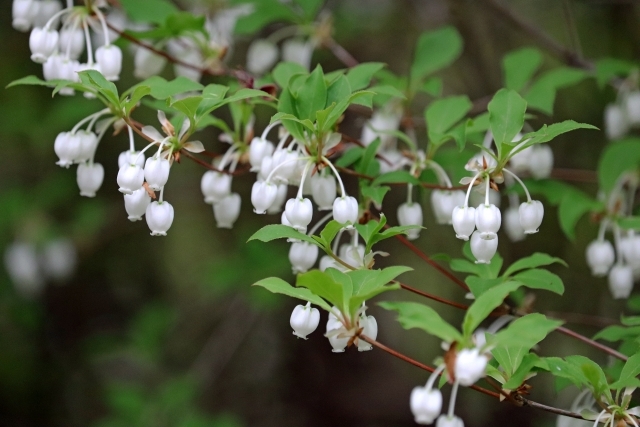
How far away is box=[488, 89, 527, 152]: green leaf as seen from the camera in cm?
170

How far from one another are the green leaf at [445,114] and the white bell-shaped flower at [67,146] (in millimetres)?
1108

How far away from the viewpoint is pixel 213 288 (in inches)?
175

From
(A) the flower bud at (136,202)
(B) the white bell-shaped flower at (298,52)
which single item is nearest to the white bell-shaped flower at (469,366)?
(A) the flower bud at (136,202)

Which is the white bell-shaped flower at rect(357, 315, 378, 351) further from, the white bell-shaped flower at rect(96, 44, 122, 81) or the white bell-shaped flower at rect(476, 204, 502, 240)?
the white bell-shaped flower at rect(96, 44, 122, 81)

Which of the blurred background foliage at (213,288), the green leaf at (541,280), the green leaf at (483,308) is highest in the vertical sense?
the green leaf at (483,308)

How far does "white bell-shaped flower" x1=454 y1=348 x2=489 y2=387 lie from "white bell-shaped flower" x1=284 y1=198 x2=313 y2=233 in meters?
0.64

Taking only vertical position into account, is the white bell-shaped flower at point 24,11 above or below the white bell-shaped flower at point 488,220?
above

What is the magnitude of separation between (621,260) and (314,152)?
137 cm

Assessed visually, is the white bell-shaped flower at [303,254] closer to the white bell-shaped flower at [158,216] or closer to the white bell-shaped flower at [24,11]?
the white bell-shaped flower at [158,216]

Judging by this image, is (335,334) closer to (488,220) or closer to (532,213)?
(488,220)

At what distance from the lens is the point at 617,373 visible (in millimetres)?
1983

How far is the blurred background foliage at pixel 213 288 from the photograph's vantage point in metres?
4.27

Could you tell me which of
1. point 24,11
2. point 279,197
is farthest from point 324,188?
point 24,11

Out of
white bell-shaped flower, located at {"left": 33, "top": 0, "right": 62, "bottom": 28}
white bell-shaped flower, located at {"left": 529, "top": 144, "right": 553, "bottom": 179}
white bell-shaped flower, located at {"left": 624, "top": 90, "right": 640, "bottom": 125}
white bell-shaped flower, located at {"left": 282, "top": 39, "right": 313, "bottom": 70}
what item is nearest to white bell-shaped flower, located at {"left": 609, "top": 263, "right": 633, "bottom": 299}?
white bell-shaped flower, located at {"left": 529, "top": 144, "right": 553, "bottom": 179}
